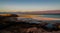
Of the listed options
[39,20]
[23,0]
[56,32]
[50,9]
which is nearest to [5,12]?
[23,0]

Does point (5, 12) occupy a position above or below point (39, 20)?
above

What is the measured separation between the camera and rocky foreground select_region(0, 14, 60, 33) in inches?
44.8

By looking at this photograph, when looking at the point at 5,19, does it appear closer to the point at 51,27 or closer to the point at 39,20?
the point at 39,20

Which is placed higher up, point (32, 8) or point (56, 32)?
point (32, 8)

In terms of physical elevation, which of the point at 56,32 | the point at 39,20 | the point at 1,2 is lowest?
the point at 56,32

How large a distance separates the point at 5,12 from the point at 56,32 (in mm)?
650

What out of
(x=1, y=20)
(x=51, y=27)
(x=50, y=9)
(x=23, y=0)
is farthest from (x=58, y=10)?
(x=1, y=20)

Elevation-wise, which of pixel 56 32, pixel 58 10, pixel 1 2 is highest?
pixel 1 2

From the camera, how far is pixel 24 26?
117 centimetres

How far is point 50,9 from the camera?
3.78ft

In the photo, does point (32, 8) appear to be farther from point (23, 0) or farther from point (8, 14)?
point (8, 14)

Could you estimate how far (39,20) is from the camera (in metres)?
1.14

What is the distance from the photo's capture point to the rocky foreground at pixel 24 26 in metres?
1.14

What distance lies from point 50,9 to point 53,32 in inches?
10.7
